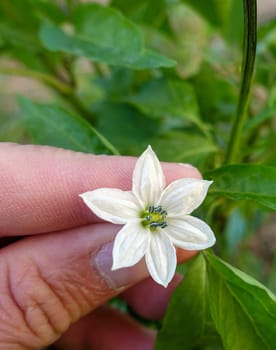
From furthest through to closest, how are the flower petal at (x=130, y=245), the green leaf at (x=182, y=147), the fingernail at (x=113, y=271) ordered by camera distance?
the green leaf at (x=182, y=147)
the fingernail at (x=113, y=271)
the flower petal at (x=130, y=245)

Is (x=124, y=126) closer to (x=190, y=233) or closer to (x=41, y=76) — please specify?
(x=41, y=76)

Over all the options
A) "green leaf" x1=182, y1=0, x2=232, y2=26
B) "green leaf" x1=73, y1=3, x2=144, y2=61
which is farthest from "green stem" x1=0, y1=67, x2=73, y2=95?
"green leaf" x1=182, y1=0, x2=232, y2=26

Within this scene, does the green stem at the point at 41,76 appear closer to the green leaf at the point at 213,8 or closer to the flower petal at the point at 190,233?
the green leaf at the point at 213,8

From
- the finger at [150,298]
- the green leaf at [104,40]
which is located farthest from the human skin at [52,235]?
the finger at [150,298]

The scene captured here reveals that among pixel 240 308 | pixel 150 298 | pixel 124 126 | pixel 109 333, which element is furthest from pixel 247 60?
pixel 109 333

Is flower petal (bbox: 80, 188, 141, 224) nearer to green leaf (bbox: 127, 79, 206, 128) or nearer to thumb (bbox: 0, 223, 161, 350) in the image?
thumb (bbox: 0, 223, 161, 350)

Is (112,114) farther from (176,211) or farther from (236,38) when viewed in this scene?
(176,211)

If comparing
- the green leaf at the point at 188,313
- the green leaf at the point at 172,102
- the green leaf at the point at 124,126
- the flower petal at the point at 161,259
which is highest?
the green leaf at the point at 172,102

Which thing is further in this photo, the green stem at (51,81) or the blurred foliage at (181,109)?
the green stem at (51,81)
